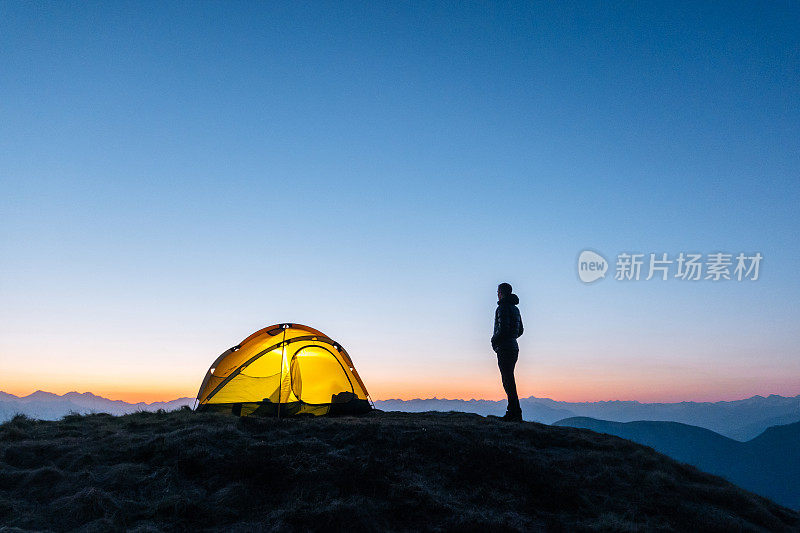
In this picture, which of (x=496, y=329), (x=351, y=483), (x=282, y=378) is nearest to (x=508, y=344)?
(x=496, y=329)

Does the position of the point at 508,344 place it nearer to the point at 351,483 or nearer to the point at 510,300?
the point at 510,300

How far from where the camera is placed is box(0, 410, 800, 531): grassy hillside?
23.9 feet

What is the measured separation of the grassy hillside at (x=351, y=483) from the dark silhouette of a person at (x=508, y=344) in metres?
3.04

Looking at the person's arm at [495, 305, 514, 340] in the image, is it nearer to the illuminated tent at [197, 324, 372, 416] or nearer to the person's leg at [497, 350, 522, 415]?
the person's leg at [497, 350, 522, 415]

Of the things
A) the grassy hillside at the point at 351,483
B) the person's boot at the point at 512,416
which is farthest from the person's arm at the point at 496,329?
the grassy hillside at the point at 351,483

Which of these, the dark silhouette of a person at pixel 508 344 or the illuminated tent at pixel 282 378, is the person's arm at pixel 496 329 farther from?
the illuminated tent at pixel 282 378

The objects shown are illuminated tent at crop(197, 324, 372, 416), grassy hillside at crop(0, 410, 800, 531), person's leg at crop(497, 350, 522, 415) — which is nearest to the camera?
grassy hillside at crop(0, 410, 800, 531)

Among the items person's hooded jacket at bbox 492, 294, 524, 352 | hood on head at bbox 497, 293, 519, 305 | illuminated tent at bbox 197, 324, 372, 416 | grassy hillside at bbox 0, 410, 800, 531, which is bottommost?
grassy hillside at bbox 0, 410, 800, 531

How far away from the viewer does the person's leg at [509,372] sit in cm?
1462

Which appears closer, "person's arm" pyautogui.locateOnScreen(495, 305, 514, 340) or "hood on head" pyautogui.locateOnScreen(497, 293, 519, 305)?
"person's arm" pyautogui.locateOnScreen(495, 305, 514, 340)

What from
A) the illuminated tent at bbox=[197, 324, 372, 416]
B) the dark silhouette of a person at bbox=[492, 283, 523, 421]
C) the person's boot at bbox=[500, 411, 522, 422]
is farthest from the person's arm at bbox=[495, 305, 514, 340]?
the illuminated tent at bbox=[197, 324, 372, 416]

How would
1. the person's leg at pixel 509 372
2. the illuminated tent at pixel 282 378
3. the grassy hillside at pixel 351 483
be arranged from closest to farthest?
the grassy hillside at pixel 351 483 < the person's leg at pixel 509 372 < the illuminated tent at pixel 282 378

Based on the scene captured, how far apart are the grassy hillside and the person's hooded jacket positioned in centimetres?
349

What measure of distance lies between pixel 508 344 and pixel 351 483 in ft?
25.2
